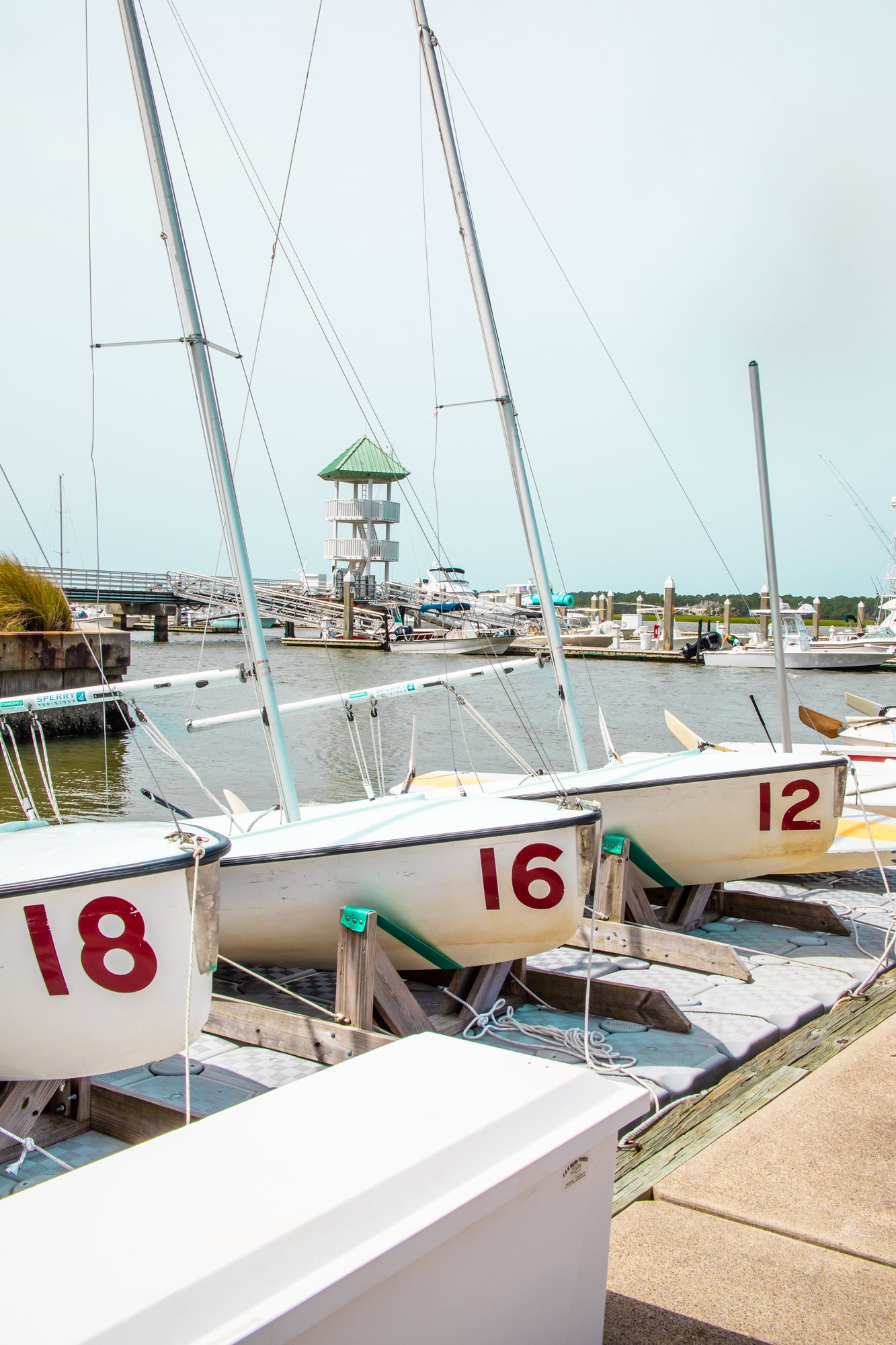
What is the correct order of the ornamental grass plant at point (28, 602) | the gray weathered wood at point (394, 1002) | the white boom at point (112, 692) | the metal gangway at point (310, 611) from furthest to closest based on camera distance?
the metal gangway at point (310, 611) < the ornamental grass plant at point (28, 602) < the white boom at point (112, 692) < the gray weathered wood at point (394, 1002)

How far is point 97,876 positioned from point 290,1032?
1873mm

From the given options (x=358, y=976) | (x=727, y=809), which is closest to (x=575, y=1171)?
(x=358, y=976)

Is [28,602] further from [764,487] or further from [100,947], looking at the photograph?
[100,947]

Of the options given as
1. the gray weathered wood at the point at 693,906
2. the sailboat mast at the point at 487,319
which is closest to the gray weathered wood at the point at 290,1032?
the gray weathered wood at the point at 693,906

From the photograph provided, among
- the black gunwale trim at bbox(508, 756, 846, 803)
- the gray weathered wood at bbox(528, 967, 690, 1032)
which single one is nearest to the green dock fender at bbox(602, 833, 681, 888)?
the black gunwale trim at bbox(508, 756, 846, 803)

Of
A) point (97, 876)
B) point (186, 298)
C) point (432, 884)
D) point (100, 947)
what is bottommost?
point (432, 884)

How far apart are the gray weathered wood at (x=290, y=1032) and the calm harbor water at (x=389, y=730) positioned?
2.76 metres

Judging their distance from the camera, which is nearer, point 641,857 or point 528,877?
point 528,877

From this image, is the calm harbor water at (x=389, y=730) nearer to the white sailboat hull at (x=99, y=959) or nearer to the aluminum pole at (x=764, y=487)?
the aluminum pole at (x=764, y=487)

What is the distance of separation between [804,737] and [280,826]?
67.3 feet

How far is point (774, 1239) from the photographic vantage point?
3.34 metres

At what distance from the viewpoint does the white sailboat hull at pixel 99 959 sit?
4.64 metres

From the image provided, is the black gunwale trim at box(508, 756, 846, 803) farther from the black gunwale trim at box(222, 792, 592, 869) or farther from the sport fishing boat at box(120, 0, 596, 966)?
the black gunwale trim at box(222, 792, 592, 869)

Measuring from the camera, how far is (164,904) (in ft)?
15.6
